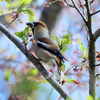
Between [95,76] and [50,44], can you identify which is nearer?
[95,76]

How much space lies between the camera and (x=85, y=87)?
4281 millimetres

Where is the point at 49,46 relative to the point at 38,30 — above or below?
below

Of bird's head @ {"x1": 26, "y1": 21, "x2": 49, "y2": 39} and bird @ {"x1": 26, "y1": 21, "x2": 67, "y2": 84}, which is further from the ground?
bird's head @ {"x1": 26, "y1": 21, "x2": 49, "y2": 39}

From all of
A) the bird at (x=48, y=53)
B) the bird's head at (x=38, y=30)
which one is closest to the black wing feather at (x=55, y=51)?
the bird at (x=48, y=53)

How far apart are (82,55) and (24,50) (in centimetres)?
74

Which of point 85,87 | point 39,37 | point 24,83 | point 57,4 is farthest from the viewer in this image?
point 85,87

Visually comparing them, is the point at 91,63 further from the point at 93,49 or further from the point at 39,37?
Result: the point at 39,37

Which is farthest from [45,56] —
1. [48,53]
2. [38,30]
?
[38,30]

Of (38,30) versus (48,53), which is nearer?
(48,53)

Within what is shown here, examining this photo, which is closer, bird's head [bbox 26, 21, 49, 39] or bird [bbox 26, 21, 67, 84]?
bird [bbox 26, 21, 67, 84]

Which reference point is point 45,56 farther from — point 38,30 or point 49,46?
point 38,30

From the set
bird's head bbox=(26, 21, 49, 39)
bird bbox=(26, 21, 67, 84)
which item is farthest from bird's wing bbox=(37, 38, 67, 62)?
bird's head bbox=(26, 21, 49, 39)

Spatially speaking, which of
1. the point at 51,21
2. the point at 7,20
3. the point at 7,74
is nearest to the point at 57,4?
the point at 51,21

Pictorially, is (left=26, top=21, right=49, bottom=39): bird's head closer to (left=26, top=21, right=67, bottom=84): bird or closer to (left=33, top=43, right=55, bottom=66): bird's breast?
(left=26, top=21, right=67, bottom=84): bird
